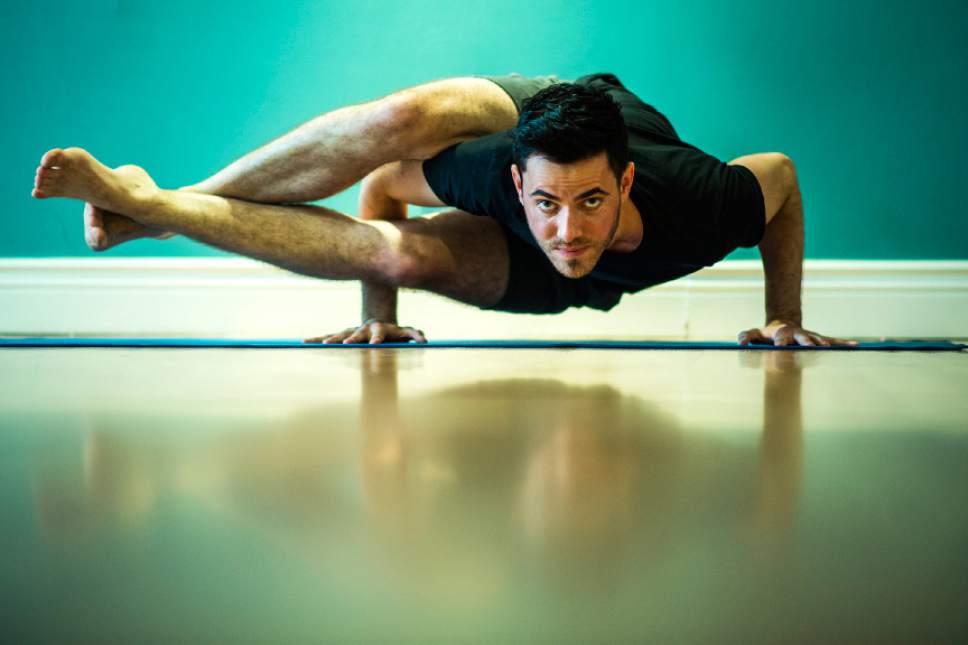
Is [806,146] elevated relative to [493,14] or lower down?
lower down

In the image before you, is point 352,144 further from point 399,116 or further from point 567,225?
point 567,225

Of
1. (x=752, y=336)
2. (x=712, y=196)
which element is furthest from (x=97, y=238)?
(x=752, y=336)

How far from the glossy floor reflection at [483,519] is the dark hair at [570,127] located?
61 cm

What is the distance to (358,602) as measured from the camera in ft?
0.77

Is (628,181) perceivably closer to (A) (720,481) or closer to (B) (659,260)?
(B) (659,260)

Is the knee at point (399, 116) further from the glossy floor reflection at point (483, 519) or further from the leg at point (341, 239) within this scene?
the glossy floor reflection at point (483, 519)

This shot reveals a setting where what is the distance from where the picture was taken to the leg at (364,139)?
137 centimetres

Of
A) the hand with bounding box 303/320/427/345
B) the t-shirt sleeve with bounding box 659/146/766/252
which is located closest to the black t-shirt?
the t-shirt sleeve with bounding box 659/146/766/252

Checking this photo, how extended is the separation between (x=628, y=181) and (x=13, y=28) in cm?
173

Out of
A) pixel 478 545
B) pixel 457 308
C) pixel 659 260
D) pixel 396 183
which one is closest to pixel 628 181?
pixel 659 260

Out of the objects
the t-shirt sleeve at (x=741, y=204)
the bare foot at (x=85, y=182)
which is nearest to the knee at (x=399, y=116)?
the bare foot at (x=85, y=182)

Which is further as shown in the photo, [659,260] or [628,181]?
[659,260]

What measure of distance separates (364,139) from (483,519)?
3.80 feet

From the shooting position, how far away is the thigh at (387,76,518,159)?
1.37 meters
